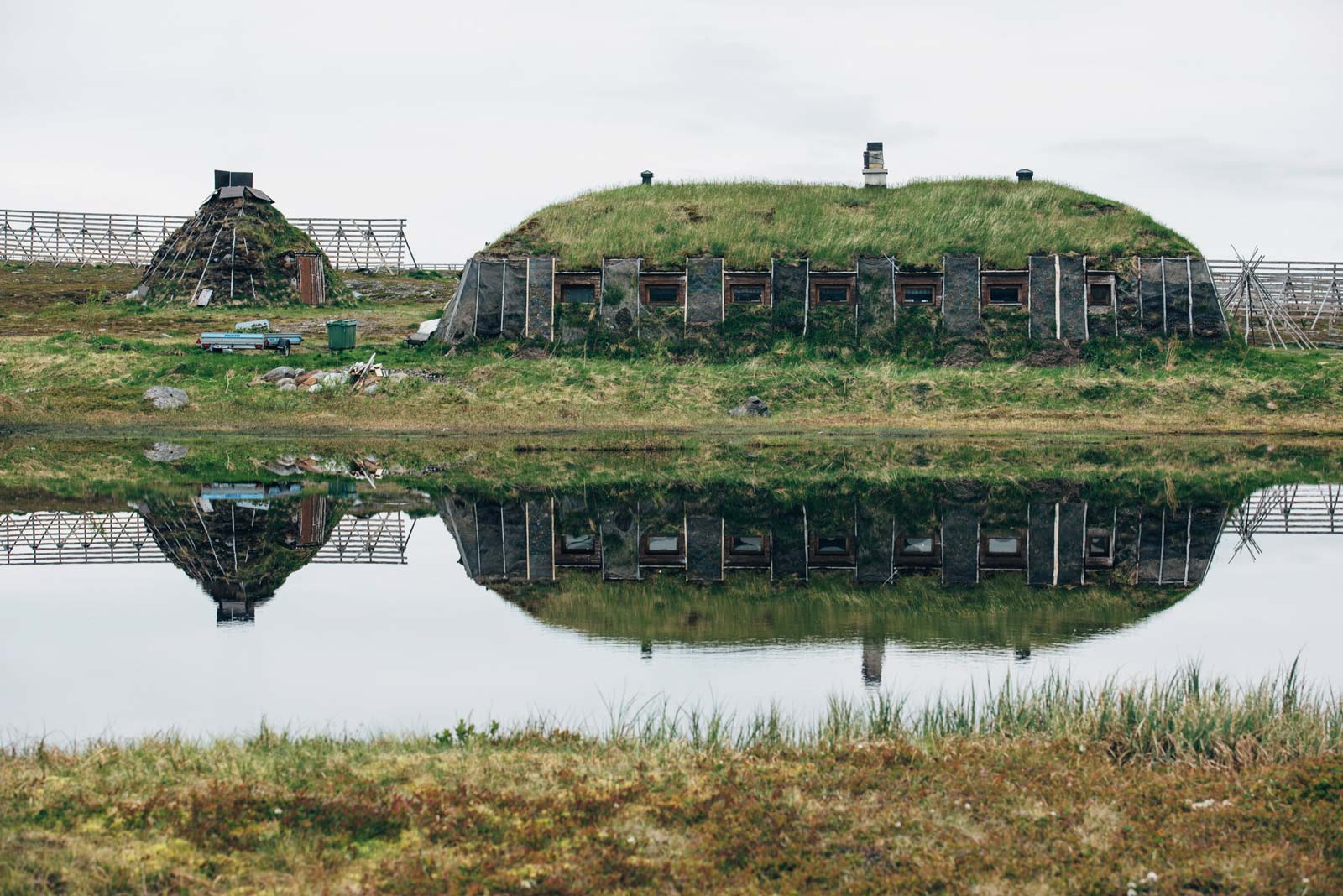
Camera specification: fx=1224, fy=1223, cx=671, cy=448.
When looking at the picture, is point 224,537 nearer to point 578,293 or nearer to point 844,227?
point 578,293

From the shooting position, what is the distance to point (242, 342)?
164ft

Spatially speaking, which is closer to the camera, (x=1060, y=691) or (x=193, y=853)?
(x=193, y=853)

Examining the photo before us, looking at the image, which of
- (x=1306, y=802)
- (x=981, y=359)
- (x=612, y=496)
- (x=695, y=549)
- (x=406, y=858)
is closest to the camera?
(x=406, y=858)

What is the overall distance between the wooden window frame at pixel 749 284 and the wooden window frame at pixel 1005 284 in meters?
8.91

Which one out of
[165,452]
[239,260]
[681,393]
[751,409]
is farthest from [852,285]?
[239,260]

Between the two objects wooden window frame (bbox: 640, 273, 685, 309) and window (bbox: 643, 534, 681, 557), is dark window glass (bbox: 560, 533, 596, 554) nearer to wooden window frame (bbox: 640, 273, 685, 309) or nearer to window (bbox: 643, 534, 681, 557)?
window (bbox: 643, 534, 681, 557)

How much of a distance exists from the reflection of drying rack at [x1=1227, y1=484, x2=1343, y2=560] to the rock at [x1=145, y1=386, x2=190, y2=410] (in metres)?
34.8

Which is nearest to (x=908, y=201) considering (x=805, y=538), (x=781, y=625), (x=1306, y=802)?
(x=805, y=538)

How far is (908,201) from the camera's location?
56.9 metres

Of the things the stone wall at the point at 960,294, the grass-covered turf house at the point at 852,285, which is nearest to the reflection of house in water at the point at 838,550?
the stone wall at the point at 960,294

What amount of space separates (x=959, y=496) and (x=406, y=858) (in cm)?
2223

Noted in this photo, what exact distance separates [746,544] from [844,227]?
33.5 meters

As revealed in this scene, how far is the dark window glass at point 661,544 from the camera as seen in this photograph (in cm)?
2373

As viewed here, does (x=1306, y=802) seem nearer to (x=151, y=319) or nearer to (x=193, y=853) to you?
(x=193, y=853)
